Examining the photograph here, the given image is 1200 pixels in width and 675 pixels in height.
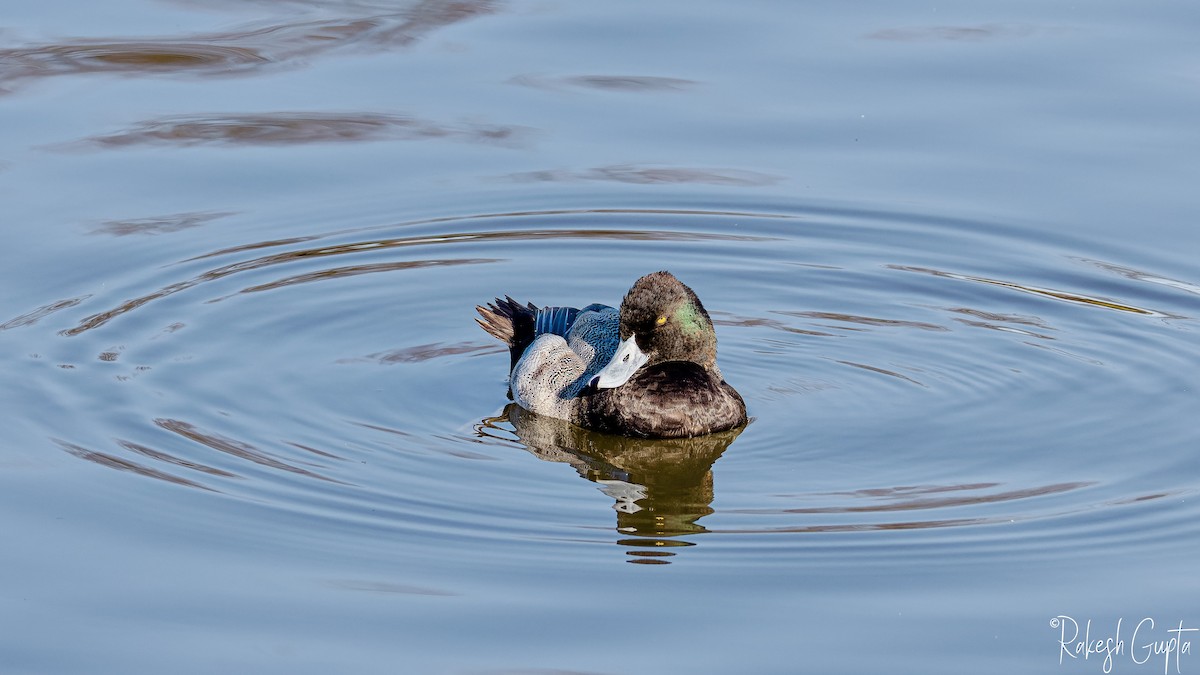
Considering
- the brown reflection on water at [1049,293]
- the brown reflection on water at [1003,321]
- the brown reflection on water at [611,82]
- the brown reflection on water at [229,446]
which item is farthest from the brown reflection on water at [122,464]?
the brown reflection on water at [611,82]

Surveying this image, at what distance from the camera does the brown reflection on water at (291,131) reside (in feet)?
46.6

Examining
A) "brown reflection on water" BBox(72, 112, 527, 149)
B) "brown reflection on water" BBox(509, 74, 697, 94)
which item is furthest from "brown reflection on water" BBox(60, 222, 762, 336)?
"brown reflection on water" BBox(509, 74, 697, 94)

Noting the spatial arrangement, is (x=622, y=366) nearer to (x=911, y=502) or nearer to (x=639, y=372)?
(x=639, y=372)

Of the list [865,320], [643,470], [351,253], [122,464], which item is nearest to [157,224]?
[351,253]

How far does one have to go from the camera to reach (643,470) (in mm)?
9703

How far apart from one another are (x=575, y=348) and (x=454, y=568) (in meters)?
3.13

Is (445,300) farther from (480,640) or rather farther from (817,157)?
(480,640)

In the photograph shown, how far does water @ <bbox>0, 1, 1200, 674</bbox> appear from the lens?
296 inches

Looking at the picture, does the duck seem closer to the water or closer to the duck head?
the duck head

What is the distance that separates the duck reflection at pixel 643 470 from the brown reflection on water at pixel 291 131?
4288 mm

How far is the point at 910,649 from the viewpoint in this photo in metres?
7.12

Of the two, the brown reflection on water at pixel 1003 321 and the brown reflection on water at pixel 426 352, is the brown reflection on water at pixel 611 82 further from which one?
the brown reflection on water at pixel 1003 321

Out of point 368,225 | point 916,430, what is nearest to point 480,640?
point 916,430
